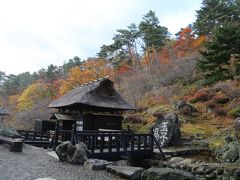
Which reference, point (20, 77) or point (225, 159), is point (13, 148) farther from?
point (20, 77)

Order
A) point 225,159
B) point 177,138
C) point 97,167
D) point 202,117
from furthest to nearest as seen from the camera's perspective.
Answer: point 202,117 → point 177,138 → point 225,159 → point 97,167

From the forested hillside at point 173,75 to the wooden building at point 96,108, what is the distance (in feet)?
11.6

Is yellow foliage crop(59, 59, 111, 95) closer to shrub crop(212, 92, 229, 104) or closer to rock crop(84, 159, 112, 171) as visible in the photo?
shrub crop(212, 92, 229, 104)

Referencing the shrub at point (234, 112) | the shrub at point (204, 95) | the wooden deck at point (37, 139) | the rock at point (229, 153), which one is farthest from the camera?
the shrub at point (204, 95)

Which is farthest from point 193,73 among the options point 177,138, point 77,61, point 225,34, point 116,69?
point 77,61

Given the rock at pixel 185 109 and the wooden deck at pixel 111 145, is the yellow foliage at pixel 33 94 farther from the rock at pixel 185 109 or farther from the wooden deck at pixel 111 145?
the wooden deck at pixel 111 145

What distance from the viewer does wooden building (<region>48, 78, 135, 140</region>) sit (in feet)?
61.3

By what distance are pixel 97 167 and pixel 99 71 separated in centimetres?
2965

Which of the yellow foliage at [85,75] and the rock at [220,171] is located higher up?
the yellow foliage at [85,75]

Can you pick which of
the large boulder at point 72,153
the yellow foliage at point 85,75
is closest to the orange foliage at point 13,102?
the yellow foliage at point 85,75

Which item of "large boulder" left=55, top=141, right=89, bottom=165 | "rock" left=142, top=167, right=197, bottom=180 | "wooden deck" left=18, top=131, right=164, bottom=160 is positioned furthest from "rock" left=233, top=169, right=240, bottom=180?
"large boulder" left=55, top=141, right=89, bottom=165

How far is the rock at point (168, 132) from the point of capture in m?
16.5

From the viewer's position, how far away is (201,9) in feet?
129

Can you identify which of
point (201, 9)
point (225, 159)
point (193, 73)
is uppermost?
point (201, 9)
